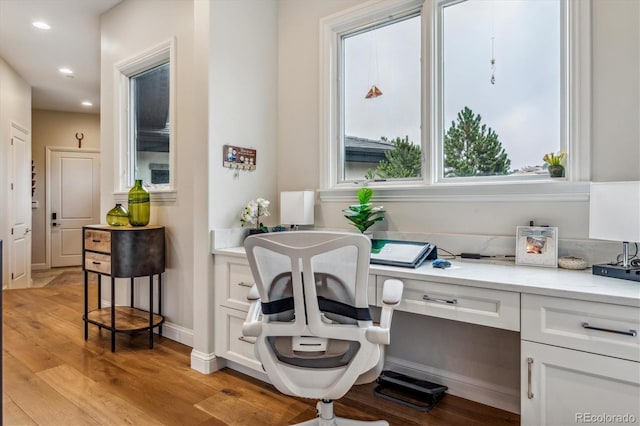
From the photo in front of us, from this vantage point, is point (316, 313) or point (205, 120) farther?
point (205, 120)

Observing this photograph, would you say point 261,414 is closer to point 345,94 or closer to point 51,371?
point 51,371

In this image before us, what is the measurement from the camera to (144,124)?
3.74m

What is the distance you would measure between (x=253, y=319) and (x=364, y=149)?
1.56 metres

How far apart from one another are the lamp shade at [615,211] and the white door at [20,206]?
641cm

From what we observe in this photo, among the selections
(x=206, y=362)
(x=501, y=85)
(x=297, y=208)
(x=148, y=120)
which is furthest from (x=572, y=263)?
(x=148, y=120)

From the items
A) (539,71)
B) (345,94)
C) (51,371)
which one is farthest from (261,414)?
(539,71)

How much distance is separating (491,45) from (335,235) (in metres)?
1.63

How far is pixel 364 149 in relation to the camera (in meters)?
2.82

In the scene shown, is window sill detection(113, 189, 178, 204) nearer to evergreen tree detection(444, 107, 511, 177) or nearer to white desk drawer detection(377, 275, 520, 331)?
white desk drawer detection(377, 275, 520, 331)

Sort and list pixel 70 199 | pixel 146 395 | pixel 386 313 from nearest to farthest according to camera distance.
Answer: pixel 386 313 < pixel 146 395 < pixel 70 199

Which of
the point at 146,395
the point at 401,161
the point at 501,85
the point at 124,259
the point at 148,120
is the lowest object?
the point at 146,395

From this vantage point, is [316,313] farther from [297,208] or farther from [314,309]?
[297,208]

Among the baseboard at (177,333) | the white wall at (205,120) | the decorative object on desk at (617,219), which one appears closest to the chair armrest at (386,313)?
the decorative object on desk at (617,219)

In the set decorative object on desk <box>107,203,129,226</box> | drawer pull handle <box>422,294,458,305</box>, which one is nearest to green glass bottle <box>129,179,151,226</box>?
decorative object on desk <box>107,203,129,226</box>
